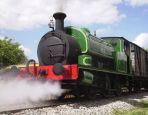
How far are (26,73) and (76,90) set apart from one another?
234 cm

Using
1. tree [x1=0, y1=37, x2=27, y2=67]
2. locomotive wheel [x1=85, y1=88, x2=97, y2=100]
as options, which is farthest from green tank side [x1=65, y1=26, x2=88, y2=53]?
tree [x1=0, y1=37, x2=27, y2=67]

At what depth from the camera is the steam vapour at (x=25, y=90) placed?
12102mm

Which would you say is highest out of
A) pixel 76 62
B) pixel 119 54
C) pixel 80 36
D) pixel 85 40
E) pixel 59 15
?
pixel 59 15

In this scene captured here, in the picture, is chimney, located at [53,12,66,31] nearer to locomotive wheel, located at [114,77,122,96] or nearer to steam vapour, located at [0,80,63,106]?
steam vapour, located at [0,80,63,106]

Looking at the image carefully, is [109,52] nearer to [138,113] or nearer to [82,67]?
[82,67]

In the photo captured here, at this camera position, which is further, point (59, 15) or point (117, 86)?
point (117, 86)

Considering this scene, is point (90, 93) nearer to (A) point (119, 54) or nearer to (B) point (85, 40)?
(B) point (85, 40)

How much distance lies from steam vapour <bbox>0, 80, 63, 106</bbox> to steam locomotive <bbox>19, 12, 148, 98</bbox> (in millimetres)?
299

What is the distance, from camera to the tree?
41.6 meters

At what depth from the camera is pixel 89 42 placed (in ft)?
44.4

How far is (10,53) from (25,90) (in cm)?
3132

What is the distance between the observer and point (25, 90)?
39.9 ft

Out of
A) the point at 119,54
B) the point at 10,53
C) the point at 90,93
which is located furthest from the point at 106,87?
the point at 10,53

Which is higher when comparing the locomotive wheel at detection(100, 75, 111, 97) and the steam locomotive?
the steam locomotive
